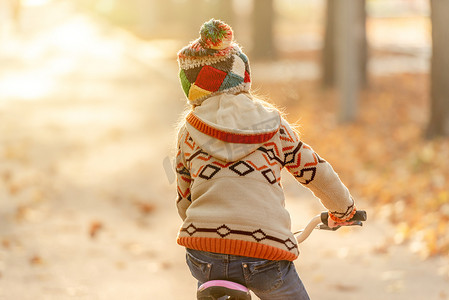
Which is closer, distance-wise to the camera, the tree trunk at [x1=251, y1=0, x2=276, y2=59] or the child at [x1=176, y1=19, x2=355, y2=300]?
the child at [x1=176, y1=19, x2=355, y2=300]

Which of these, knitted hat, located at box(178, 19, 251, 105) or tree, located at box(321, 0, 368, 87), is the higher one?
tree, located at box(321, 0, 368, 87)

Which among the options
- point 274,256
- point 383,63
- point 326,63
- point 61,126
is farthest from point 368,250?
point 383,63

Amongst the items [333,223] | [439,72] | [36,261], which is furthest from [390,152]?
[333,223]

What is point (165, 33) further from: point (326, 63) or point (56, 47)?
point (326, 63)

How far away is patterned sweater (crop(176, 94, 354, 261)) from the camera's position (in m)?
2.90


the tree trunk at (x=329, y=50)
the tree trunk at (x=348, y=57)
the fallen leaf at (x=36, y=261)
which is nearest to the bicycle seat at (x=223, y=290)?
the fallen leaf at (x=36, y=261)

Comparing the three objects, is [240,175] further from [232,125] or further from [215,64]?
[215,64]

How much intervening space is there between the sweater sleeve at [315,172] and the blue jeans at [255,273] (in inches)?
13.1

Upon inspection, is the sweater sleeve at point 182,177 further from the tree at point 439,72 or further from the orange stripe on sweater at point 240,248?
the tree at point 439,72

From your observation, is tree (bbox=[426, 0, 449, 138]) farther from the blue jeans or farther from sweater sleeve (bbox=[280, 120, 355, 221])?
the blue jeans

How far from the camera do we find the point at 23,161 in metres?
10.7

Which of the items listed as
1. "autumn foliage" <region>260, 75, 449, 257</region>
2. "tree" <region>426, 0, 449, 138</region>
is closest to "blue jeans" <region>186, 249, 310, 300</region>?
"autumn foliage" <region>260, 75, 449, 257</region>

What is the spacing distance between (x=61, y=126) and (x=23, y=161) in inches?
117

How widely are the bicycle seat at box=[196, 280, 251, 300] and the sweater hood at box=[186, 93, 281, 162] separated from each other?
508 millimetres
